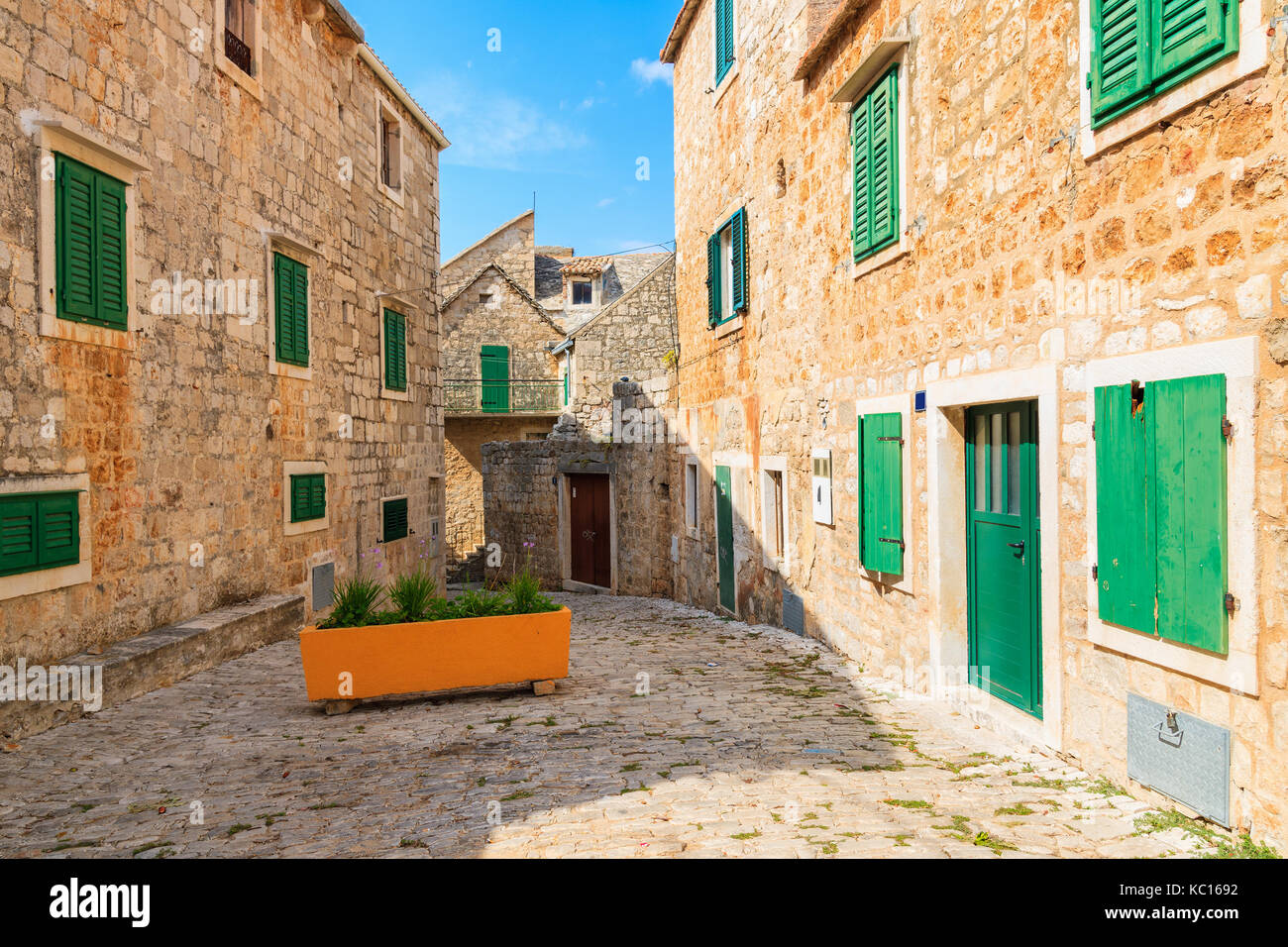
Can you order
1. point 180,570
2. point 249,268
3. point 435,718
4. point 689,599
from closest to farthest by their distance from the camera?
point 435,718 < point 180,570 < point 249,268 < point 689,599

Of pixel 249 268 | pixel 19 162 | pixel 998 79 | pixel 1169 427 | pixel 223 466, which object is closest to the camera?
pixel 1169 427

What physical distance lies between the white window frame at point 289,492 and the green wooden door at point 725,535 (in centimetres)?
474

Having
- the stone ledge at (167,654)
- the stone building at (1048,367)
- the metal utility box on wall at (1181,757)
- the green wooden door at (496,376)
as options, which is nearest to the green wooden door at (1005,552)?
the stone building at (1048,367)

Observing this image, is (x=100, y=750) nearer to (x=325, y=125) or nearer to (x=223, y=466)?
(x=223, y=466)

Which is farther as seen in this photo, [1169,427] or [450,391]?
[450,391]

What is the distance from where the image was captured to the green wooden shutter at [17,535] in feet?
Result: 16.7

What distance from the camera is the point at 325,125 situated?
9977mm

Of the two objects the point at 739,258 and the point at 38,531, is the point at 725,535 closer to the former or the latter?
the point at 739,258

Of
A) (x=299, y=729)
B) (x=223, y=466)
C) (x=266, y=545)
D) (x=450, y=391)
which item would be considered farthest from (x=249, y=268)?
(x=450, y=391)

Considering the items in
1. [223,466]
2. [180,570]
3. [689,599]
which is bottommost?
[689,599]

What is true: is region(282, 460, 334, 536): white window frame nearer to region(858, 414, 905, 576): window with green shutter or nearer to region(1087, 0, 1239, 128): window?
region(858, 414, 905, 576): window with green shutter

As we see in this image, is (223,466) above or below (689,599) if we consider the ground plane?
above

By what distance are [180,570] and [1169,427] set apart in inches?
274

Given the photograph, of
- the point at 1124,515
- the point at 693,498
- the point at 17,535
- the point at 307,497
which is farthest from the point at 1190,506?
the point at 693,498
